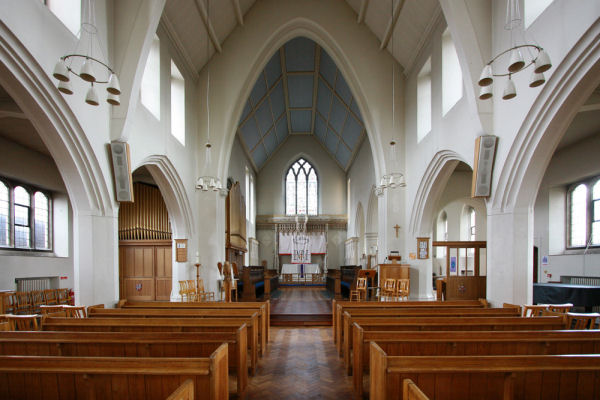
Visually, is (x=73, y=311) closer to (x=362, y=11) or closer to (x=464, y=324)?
(x=464, y=324)

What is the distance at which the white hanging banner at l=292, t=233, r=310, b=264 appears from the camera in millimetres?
19672

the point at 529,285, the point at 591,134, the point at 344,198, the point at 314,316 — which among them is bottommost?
the point at 314,316

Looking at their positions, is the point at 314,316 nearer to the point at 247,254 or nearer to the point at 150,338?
the point at 150,338

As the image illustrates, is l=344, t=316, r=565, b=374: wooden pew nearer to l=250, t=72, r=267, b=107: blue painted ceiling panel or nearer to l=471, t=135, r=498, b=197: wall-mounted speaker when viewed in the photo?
l=471, t=135, r=498, b=197: wall-mounted speaker

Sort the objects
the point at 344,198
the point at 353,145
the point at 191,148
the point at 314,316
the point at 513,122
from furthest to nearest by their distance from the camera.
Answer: the point at 344,198 < the point at 353,145 < the point at 191,148 < the point at 314,316 < the point at 513,122

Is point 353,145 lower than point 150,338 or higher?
higher

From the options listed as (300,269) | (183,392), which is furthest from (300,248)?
(183,392)

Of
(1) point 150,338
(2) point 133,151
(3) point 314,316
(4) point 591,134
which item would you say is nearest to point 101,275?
(2) point 133,151

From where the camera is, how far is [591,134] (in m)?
9.43

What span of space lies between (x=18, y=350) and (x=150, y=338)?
1082 millimetres

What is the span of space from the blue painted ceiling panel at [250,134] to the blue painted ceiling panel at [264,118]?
0.29m

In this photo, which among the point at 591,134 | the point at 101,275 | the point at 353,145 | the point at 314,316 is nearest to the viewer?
the point at 101,275

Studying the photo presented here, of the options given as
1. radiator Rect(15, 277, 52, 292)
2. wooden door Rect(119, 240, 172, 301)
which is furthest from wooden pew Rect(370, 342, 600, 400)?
wooden door Rect(119, 240, 172, 301)

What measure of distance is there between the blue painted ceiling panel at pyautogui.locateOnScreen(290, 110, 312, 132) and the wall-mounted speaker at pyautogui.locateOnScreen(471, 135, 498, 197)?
13009 mm
